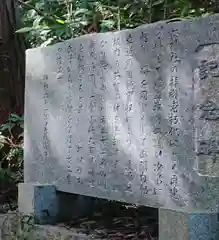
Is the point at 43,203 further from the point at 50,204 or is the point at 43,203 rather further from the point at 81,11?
the point at 81,11

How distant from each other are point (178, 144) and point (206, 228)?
1.65 feet

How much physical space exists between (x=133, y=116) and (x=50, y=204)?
1.33 metres

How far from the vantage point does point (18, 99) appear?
6613 millimetres

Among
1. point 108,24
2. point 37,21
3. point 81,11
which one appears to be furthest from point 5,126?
point 108,24

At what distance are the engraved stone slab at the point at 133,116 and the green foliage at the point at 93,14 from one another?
0.76 m

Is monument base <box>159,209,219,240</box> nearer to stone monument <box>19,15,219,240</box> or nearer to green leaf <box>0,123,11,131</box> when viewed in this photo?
stone monument <box>19,15,219,240</box>

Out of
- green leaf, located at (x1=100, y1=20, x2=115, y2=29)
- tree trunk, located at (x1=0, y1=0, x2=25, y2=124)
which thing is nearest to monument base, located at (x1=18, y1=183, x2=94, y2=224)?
green leaf, located at (x1=100, y1=20, x2=115, y2=29)

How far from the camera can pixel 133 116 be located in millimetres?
3588

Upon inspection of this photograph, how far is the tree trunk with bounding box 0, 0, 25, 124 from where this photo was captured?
21.3 feet

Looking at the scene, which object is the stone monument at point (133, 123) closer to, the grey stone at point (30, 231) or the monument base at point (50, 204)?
the monument base at point (50, 204)

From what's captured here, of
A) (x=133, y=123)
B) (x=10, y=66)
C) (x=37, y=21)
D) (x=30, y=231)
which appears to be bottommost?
(x=30, y=231)

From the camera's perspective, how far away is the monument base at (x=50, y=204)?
4504mm

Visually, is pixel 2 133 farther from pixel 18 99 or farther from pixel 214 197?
pixel 214 197

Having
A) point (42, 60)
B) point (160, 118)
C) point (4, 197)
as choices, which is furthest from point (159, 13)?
point (4, 197)
